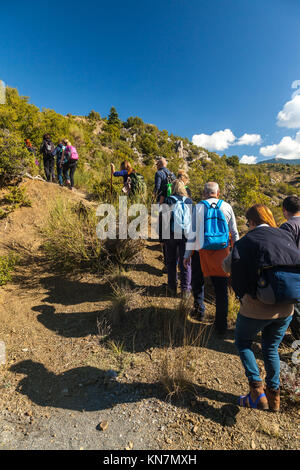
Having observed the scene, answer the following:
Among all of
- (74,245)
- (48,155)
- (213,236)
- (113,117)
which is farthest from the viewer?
(113,117)

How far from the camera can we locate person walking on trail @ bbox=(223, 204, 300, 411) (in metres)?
1.42

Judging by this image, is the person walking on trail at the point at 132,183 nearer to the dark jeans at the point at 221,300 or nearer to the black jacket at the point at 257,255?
the dark jeans at the point at 221,300

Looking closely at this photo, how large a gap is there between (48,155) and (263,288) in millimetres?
6781

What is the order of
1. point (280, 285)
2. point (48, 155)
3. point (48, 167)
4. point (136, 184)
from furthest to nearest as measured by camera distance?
point (48, 167)
point (48, 155)
point (136, 184)
point (280, 285)

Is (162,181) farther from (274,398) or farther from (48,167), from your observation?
(48,167)

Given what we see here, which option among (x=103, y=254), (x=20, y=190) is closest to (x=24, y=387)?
(x=103, y=254)

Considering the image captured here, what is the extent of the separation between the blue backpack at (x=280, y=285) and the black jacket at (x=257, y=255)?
0.16 feet

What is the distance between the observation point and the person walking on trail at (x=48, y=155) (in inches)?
243

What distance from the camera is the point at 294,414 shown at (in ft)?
5.68

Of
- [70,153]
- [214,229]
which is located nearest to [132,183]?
[214,229]

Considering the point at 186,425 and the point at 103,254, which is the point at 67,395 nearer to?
the point at 186,425

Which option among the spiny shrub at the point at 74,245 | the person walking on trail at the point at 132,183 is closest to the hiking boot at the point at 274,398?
the spiny shrub at the point at 74,245

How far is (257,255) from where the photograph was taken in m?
1.48

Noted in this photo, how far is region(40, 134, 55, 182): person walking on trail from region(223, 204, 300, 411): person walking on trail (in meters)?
6.31
